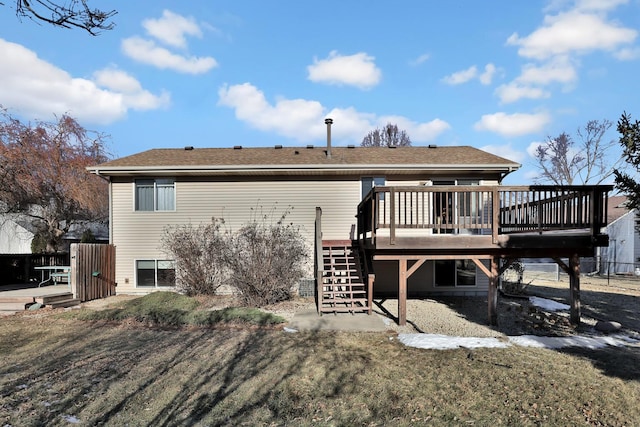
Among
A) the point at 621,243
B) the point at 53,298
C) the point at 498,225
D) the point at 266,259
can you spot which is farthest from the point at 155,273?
the point at 621,243

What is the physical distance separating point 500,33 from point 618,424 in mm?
12536

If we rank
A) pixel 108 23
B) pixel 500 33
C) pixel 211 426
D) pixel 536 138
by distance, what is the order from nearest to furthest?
pixel 211 426 → pixel 108 23 → pixel 500 33 → pixel 536 138

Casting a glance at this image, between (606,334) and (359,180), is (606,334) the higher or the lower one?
the lower one

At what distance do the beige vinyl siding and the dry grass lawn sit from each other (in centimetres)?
460

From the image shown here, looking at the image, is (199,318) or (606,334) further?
(199,318)

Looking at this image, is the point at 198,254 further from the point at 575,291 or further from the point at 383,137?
the point at 383,137

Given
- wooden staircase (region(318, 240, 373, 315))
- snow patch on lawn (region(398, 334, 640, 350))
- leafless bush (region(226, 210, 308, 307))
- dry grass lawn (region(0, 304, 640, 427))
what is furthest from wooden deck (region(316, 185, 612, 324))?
leafless bush (region(226, 210, 308, 307))

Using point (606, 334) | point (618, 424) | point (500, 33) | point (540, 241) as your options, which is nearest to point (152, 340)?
point (618, 424)

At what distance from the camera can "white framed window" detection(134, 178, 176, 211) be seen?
35.9 feet

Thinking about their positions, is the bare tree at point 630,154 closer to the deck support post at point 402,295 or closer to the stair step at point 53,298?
the deck support post at point 402,295

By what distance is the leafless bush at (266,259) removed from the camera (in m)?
A: 9.20

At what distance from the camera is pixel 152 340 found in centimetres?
A: 625

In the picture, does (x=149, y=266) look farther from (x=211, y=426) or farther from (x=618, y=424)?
(x=618, y=424)

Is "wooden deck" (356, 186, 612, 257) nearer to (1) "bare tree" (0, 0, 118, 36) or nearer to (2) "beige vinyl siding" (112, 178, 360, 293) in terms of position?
(2) "beige vinyl siding" (112, 178, 360, 293)
